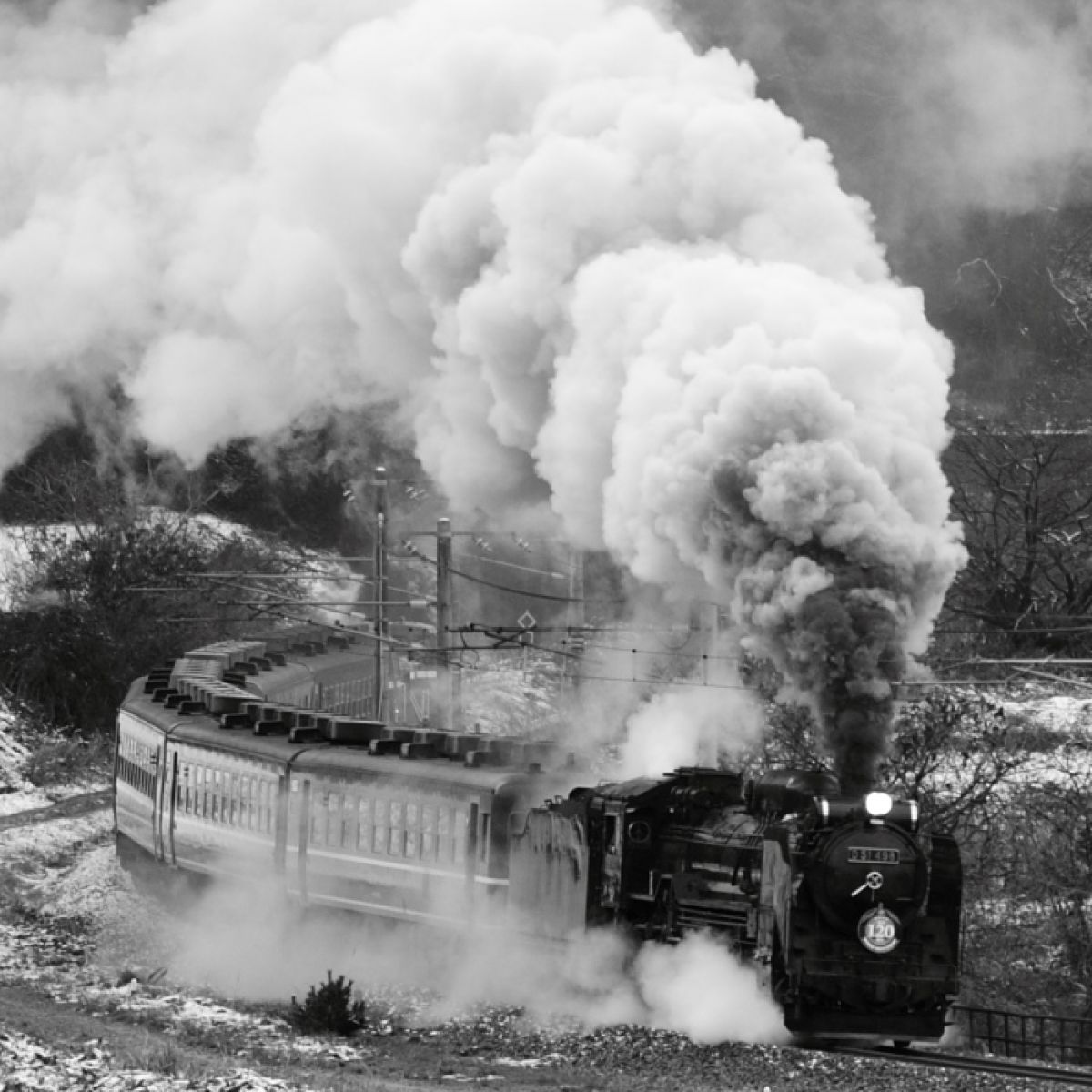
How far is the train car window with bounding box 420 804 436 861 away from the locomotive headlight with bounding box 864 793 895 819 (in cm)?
600

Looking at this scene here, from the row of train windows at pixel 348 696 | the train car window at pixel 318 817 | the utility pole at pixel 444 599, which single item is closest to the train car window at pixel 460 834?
the train car window at pixel 318 817

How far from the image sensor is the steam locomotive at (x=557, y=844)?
15.0 m

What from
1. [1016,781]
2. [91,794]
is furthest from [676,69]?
[91,794]

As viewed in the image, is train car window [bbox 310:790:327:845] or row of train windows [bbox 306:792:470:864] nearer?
row of train windows [bbox 306:792:470:864]

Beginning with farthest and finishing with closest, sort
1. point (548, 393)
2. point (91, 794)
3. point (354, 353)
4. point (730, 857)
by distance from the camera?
point (91, 794) → point (354, 353) → point (548, 393) → point (730, 857)

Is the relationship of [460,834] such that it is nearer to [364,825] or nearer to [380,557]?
[364,825]

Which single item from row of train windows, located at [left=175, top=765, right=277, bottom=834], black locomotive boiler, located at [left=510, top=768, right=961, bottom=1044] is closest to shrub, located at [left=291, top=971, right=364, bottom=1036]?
black locomotive boiler, located at [left=510, top=768, right=961, bottom=1044]

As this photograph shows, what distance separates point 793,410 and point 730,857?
3.72 meters

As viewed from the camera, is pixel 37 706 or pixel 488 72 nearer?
pixel 488 72

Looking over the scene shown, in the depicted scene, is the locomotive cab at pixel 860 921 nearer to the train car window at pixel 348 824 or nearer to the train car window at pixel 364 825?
the train car window at pixel 364 825

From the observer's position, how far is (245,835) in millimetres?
23000

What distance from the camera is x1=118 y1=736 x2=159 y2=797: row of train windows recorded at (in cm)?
2669

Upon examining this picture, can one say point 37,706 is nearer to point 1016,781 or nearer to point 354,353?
point 354,353

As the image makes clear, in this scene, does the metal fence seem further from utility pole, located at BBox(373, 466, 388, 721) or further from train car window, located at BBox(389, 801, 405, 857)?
utility pole, located at BBox(373, 466, 388, 721)
